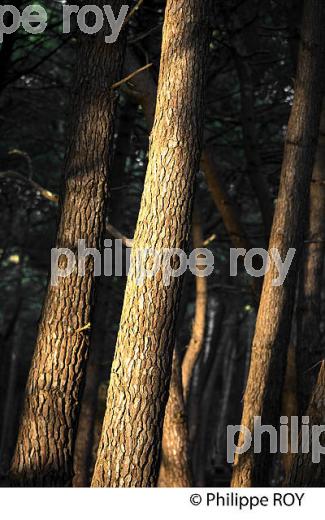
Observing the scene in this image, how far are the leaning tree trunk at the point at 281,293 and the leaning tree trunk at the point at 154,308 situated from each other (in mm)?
2356

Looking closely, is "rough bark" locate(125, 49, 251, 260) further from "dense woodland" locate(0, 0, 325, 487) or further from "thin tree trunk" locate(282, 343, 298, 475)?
"thin tree trunk" locate(282, 343, 298, 475)

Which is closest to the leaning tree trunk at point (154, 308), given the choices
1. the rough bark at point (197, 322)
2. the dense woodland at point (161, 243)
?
the dense woodland at point (161, 243)

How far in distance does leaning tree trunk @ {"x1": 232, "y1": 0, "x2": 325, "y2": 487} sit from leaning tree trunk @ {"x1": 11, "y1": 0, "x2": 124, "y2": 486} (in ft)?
7.48

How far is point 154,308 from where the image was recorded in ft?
19.6

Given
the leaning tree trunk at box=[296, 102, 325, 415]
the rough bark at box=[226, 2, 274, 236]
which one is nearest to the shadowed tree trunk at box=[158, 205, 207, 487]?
the leaning tree trunk at box=[296, 102, 325, 415]

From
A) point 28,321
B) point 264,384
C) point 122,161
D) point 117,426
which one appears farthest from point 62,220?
point 28,321

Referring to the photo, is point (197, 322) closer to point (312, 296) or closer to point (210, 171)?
point (312, 296)

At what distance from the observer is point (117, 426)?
19.4 ft

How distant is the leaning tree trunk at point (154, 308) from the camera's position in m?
5.93

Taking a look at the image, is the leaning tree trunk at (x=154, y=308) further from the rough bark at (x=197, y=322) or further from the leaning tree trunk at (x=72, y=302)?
the rough bark at (x=197, y=322)

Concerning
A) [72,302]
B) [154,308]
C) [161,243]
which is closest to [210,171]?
[72,302]

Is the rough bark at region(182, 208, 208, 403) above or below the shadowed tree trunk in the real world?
above

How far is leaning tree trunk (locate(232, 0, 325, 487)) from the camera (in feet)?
27.3
